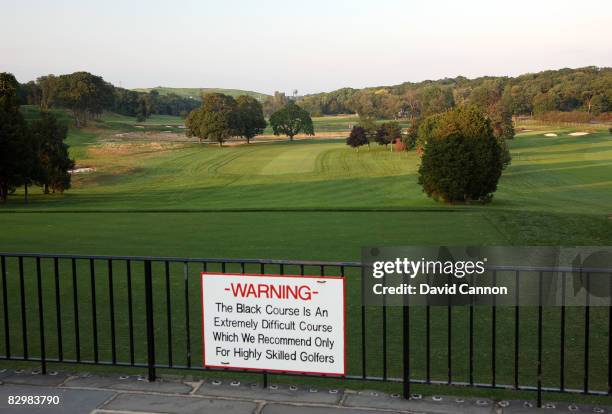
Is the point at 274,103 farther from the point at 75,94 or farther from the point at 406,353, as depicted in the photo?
the point at 406,353

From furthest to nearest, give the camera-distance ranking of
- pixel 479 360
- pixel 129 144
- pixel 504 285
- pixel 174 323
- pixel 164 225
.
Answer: pixel 129 144
pixel 164 225
pixel 504 285
pixel 174 323
pixel 479 360

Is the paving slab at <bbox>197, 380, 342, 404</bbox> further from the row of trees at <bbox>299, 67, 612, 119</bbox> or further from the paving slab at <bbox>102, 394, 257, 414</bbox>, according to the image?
the row of trees at <bbox>299, 67, 612, 119</bbox>

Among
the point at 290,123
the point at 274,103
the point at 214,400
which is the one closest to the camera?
the point at 214,400

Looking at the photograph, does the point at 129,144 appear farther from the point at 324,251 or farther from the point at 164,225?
the point at 324,251

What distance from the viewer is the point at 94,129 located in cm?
10281

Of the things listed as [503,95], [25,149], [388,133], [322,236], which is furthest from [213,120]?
[322,236]

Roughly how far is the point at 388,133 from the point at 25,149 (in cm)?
5199

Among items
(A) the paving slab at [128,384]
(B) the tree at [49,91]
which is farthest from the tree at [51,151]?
(B) the tree at [49,91]

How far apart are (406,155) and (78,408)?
73.4 m

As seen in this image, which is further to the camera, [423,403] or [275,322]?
[275,322]

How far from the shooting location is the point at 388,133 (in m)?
82.0

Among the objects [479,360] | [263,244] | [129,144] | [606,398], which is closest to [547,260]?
[263,244]

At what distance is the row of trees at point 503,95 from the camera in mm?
108562

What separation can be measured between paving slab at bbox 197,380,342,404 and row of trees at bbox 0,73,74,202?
34.4 metres
